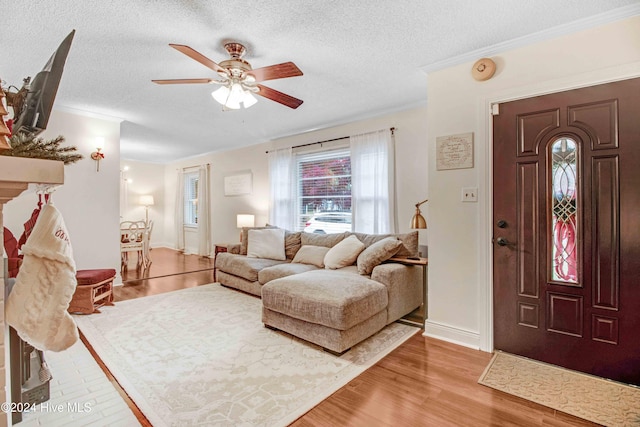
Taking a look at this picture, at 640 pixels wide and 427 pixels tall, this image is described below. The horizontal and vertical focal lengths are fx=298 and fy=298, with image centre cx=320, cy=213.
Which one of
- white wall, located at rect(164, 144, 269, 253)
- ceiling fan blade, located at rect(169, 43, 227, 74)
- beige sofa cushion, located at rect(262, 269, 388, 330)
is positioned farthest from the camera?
white wall, located at rect(164, 144, 269, 253)

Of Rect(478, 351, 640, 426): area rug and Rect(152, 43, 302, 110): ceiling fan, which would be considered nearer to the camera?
Rect(478, 351, 640, 426): area rug

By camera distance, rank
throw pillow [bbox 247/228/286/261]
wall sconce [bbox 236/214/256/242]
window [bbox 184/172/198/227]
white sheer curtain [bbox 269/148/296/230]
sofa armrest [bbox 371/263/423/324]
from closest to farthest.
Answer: sofa armrest [bbox 371/263/423/324]
throw pillow [bbox 247/228/286/261]
white sheer curtain [bbox 269/148/296/230]
wall sconce [bbox 236/214/256/242]
window [bbox 184/172/198/227]

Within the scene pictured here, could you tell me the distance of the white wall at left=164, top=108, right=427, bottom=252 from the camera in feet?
12.1

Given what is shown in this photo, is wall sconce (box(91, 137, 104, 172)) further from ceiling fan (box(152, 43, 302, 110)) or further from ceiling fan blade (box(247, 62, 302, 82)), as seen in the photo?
ceiling fan blade (box(247, 62, 302, 82))

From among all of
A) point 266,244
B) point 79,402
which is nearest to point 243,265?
point 266,244

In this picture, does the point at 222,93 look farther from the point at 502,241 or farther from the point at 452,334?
the point at 452,334

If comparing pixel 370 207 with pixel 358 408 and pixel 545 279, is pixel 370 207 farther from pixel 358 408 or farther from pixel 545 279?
pixel 358 408

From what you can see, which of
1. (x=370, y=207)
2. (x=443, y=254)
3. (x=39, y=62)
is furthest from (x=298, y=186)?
(x=39, y=62)

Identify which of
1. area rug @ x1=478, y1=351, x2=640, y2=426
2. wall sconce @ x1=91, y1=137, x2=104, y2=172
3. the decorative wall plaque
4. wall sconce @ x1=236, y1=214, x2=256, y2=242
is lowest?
area rug @ x1=478, y1=351, x2=640, y2=426

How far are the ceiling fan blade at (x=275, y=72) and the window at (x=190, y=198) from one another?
19.5ft

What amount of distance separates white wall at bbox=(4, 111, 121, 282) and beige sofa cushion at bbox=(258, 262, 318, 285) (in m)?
2.27

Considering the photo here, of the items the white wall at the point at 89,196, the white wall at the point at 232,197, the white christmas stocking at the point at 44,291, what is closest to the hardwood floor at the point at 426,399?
the white christmas stocking at the point at 44,291

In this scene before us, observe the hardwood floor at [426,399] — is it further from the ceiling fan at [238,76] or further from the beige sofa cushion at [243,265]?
the ceiling fan at [238,76]

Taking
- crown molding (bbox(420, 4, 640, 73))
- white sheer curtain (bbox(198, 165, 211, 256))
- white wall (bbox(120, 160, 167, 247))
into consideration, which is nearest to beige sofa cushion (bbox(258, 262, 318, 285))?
crown molding (bbox(420, 4, 640, 73))
